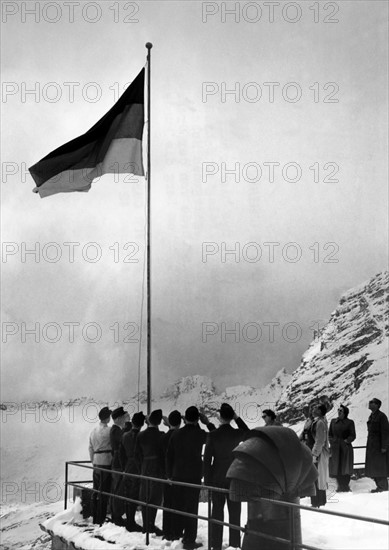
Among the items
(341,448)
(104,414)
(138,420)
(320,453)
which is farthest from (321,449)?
(104,414)

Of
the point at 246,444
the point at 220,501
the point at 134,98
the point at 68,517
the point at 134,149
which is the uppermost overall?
the point at 134,98

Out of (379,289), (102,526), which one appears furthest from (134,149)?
(379,289)

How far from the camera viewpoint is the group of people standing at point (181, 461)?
30.7 ft

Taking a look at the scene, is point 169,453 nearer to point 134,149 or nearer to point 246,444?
point 246,444

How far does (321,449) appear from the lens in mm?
11953

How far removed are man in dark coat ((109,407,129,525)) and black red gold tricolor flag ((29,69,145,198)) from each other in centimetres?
585

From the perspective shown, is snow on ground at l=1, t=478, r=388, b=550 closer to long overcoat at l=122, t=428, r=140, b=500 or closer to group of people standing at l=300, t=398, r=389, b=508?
group of people standing at l=300, t=398, r=389, b=508

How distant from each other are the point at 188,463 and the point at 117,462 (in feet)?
7.28

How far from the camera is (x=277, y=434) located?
22.3 feet

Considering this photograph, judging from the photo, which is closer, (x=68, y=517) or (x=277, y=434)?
(x=277, y=434)

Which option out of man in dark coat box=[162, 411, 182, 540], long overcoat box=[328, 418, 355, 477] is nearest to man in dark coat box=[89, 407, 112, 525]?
man in dark coat box=[162, 411, 182, 540]

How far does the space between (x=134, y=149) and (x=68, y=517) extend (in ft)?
23.2

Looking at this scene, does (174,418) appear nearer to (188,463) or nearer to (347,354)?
(188,463)

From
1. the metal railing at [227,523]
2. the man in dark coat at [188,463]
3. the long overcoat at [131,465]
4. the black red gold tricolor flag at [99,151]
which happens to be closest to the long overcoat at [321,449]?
the metal railing at [227,523]
